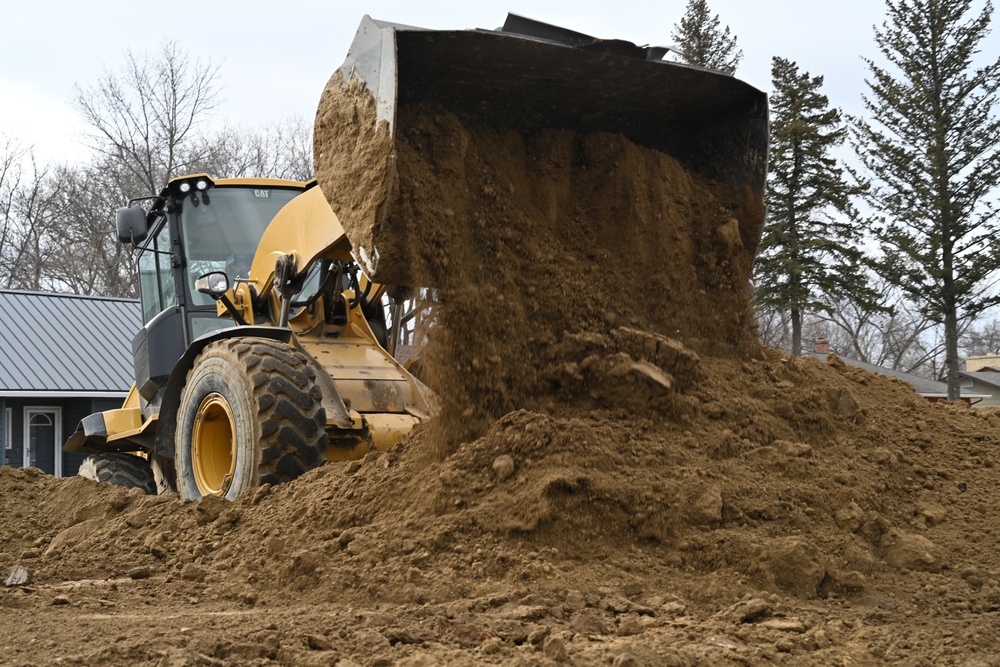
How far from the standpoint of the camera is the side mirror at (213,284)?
6.87 meters

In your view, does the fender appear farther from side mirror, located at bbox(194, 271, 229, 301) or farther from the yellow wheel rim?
the yellow wheel rim

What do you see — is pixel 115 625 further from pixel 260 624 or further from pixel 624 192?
pixel 624 192

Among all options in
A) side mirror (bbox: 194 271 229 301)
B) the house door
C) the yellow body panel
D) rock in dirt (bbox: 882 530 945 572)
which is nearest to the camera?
rock in dirt (bbox: 882 530 945 572)

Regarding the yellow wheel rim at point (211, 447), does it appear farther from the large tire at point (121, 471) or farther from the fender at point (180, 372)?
the large tire at point (121, 471)

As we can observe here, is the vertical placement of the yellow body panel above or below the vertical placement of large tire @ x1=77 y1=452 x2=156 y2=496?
above

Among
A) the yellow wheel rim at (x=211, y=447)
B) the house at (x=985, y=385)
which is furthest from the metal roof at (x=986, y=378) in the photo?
the yellow wheel rim at (x=211, y=447)

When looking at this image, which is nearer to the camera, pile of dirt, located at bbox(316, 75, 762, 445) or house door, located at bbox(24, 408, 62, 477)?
pile of dirt, located at bbox(316, 75, 762, 445)

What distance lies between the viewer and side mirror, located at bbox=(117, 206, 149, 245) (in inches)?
290

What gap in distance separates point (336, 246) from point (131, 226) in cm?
209

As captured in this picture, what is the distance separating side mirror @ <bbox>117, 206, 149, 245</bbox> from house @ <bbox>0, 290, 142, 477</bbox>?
41.7 feet

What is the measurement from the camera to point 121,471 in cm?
835

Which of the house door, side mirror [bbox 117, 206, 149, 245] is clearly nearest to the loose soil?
side mirror [bbox 117, 206, 149, 245]

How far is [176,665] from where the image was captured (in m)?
3.15

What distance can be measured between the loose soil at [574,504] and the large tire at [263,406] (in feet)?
1.14
